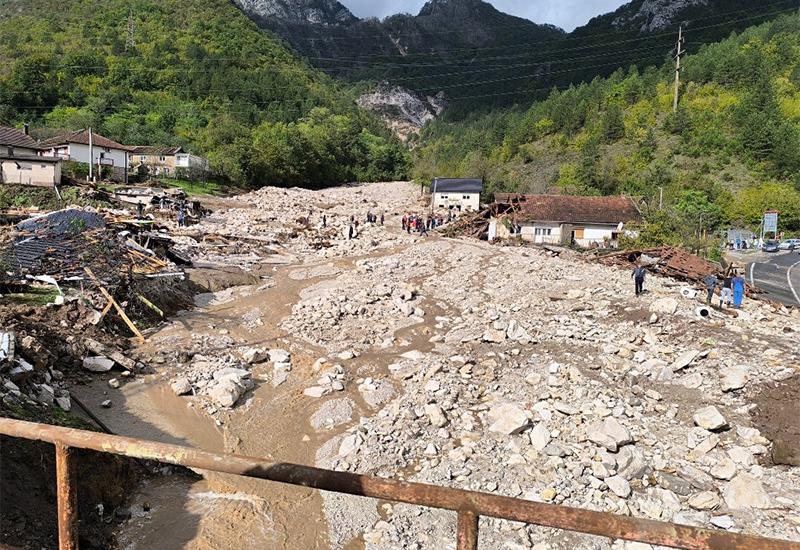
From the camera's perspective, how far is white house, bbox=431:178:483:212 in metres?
46.6

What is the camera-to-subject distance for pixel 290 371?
11617mm

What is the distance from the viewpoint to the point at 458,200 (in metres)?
47.0

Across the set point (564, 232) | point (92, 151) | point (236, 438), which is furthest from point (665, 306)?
point (92, 151)

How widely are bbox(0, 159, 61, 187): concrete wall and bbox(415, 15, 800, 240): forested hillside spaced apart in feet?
125

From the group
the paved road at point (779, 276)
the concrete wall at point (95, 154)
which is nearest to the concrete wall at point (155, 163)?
the concrete wall at point (95, 154)

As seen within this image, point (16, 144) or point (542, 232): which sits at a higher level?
point (16, 144)

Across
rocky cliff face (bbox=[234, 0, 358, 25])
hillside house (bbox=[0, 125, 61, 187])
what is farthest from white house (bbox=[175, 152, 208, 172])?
rocky cliff face (bbox=[234, 0, 358, 25])

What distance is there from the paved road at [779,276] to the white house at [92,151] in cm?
4378

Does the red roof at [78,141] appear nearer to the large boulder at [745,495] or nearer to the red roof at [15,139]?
the red roof at [15,139]

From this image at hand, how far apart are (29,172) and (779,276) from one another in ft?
139

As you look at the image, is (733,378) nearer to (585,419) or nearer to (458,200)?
(585,419)

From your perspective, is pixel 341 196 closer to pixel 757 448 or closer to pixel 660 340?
pixel 660 340

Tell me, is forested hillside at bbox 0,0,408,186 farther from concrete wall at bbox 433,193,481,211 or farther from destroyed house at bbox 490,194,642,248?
destroyed house at bbox 490,194,642,248

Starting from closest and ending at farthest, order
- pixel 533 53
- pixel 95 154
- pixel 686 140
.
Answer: pixel 95 154
pixel 686 140
pixel 533 53
